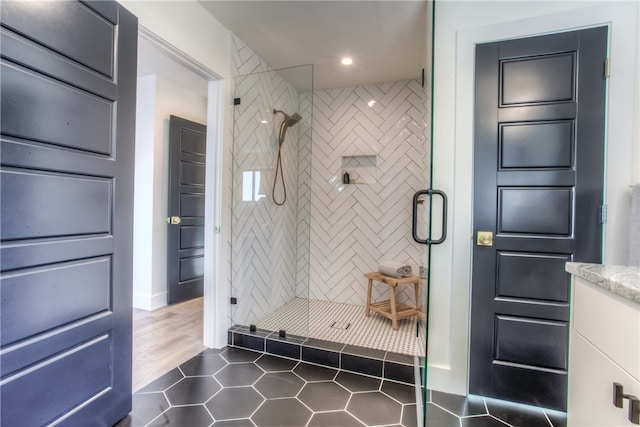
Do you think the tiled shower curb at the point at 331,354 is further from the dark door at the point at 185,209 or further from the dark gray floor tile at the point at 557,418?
the dark door at the point at 185,209

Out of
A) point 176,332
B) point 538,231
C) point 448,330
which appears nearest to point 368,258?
point 448,330

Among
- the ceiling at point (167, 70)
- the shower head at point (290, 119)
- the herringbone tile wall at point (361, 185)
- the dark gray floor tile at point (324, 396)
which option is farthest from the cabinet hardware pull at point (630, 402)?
the ceiling at point (167, 70)

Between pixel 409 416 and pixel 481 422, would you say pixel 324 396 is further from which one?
pixel 481 422

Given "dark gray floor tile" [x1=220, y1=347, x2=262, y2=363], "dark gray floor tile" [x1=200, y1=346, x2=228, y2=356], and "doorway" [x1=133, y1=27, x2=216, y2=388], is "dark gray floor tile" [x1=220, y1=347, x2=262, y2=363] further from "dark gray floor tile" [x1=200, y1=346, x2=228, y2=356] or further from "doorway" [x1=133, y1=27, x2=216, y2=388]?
"doorway" [x1=133, y1=27, x2=216, y2=388]

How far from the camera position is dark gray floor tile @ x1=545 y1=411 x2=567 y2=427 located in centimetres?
153

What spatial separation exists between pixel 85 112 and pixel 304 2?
5.03 ft

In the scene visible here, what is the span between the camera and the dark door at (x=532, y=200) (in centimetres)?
156

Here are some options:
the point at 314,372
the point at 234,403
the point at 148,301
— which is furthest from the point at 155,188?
the point at 314,372

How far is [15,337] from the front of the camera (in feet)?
3.52

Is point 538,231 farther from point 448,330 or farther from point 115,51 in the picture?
point 115,51

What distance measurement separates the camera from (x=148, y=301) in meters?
3.13

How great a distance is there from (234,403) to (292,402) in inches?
13.1

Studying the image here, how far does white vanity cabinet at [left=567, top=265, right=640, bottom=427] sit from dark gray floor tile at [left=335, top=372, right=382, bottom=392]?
3.72 ft

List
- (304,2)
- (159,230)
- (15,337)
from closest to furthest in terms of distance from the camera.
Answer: (15,337) < (304,2) < (159,230)
